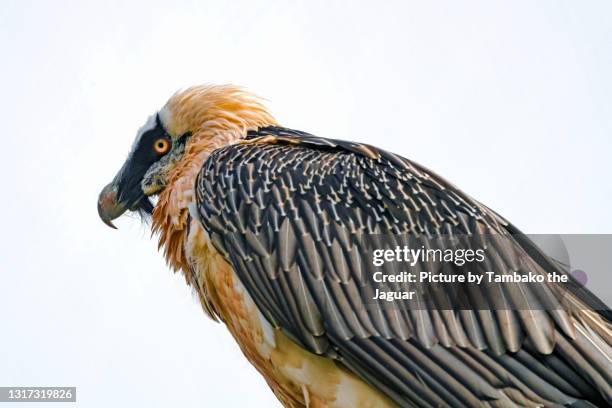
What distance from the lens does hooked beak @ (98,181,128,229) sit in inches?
357

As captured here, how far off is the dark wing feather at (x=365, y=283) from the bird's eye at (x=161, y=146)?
2.65ft

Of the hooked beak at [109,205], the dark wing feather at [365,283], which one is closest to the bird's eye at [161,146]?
the hooked beak at [109,205]

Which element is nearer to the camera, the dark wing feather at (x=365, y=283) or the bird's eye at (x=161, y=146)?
the dark wing feather at (x=365, y=283)

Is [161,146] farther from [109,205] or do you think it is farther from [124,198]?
[109,205]

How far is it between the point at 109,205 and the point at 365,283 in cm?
255

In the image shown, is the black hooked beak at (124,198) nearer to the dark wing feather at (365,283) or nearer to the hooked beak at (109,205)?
the hooked beak at (109,205)

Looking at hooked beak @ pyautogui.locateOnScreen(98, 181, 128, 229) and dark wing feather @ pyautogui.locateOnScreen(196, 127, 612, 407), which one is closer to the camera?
dark wing feather @ pyautogui.locateOnScreen(196, 127, 612, 407)

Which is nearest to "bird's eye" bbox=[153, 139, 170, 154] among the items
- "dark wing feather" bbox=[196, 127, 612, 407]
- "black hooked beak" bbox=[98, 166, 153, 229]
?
"black hooked beak" bbox=[98, 166, 153, 229]

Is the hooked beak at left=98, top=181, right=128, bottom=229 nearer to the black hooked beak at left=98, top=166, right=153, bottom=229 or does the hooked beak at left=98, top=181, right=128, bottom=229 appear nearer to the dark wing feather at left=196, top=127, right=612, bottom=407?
the black hooked beak at left=98, top=166, right=153, bottom=229

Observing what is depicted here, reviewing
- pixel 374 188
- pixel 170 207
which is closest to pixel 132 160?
pixel 170 207

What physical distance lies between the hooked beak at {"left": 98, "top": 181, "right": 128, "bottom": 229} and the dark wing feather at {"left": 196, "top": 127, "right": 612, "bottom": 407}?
1.13 metres

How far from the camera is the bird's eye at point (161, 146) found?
29.6 feet

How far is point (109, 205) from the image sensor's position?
359 inches

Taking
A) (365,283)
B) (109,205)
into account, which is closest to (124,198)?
(109,205)
